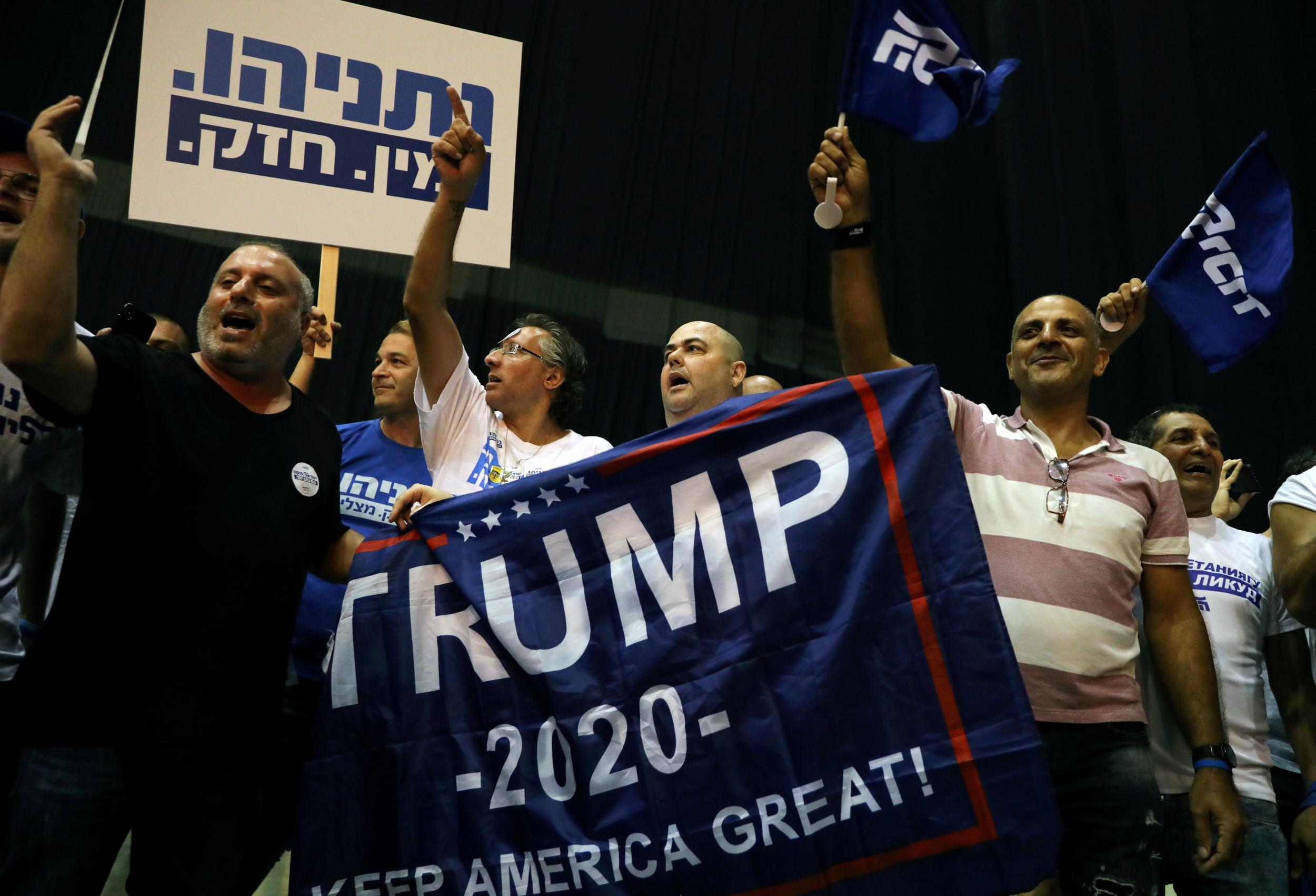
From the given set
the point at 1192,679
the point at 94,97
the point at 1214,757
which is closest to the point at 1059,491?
the point at 1192,679

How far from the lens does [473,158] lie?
2283mm

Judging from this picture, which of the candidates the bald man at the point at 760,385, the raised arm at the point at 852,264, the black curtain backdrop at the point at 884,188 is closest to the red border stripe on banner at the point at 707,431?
the raised arm at the point at 852,264

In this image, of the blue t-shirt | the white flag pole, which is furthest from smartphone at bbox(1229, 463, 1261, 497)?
the white flag pole

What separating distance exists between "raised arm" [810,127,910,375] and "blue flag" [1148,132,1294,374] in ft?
3.39

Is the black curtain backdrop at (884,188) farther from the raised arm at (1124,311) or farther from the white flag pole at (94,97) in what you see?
the raised arm at (1124,311)

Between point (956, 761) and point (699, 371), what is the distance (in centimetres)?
141

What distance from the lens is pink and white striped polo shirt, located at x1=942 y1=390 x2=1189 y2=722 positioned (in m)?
1.89

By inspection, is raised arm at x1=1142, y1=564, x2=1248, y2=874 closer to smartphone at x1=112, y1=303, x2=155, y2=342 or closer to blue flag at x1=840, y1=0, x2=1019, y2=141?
blue flag at x1=840, y1=0, x2=1019, y2=141

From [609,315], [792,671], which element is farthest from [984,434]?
[609,315]

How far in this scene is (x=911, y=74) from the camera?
2.22 metres

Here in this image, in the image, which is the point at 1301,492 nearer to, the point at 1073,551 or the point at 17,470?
the point at 1073,551

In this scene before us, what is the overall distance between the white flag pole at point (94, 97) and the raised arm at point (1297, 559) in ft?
13.0

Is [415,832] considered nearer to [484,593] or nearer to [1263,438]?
[484,593]

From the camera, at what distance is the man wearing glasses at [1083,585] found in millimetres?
1850
